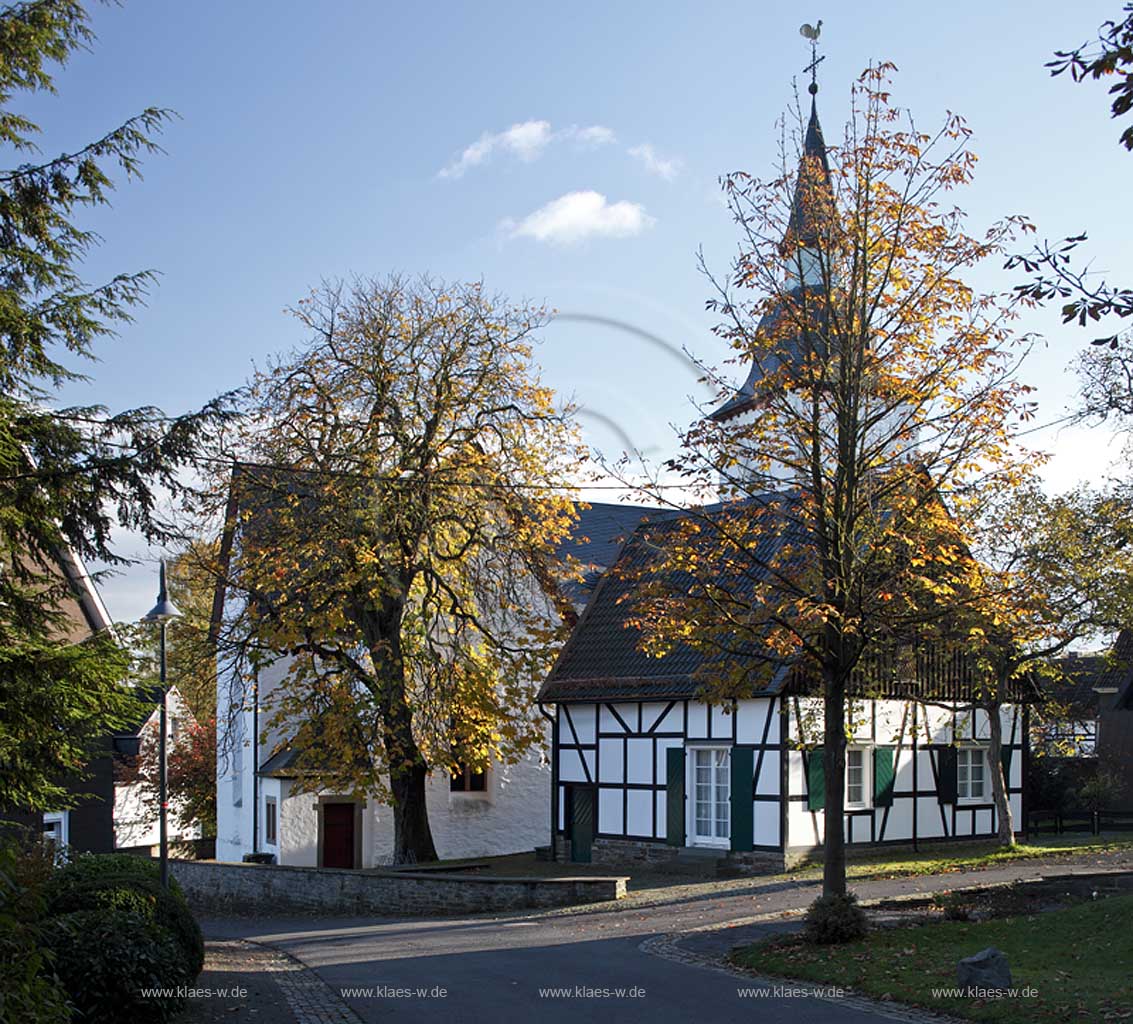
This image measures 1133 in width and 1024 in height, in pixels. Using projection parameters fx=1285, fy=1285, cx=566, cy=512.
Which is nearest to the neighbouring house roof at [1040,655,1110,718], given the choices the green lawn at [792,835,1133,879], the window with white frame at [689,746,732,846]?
the green lawn at [792,835,1133,879]

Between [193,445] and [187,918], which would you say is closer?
[193,445]

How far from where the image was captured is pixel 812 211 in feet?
49.9

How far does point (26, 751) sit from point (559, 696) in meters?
18.3

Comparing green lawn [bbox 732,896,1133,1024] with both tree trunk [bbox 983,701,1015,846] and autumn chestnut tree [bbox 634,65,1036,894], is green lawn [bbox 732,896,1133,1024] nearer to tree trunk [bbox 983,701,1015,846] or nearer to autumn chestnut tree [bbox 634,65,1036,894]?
autumn chestnut tree [bbox 634,65,1036,894]

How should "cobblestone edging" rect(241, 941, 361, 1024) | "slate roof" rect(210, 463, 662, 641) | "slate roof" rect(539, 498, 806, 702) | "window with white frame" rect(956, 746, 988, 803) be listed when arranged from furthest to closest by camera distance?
"window with white frame" rect(956, 746, 988, 803)
"slate roof" rect(539, 498, 806, 702)
"slate roof" rect(210, 463, 662, 641)
"cobblestone edging" rect(241, 941, 361, 1024)

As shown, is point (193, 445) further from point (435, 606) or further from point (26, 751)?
point (435, 606)

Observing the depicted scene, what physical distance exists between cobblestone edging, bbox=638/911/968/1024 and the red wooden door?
614 inches

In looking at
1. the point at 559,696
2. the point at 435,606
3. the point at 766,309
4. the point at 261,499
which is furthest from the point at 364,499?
the point at 766,309

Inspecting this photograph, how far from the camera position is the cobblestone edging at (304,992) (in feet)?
39.7

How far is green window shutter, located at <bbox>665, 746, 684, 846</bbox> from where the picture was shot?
25.2 meters

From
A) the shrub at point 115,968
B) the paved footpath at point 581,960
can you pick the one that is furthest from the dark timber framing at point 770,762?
the shrub at point 115,968

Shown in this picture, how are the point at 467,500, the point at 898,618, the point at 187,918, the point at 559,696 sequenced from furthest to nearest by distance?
the point at 559,696 → the point at 467,500 → the point at 898,618 → the point at 187,918

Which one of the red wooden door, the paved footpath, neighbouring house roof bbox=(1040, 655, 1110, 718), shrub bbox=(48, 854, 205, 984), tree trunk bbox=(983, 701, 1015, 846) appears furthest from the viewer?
neighbouring house roof bbox=(1040, 655, 1110, 718)

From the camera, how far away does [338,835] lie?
3091 cm
